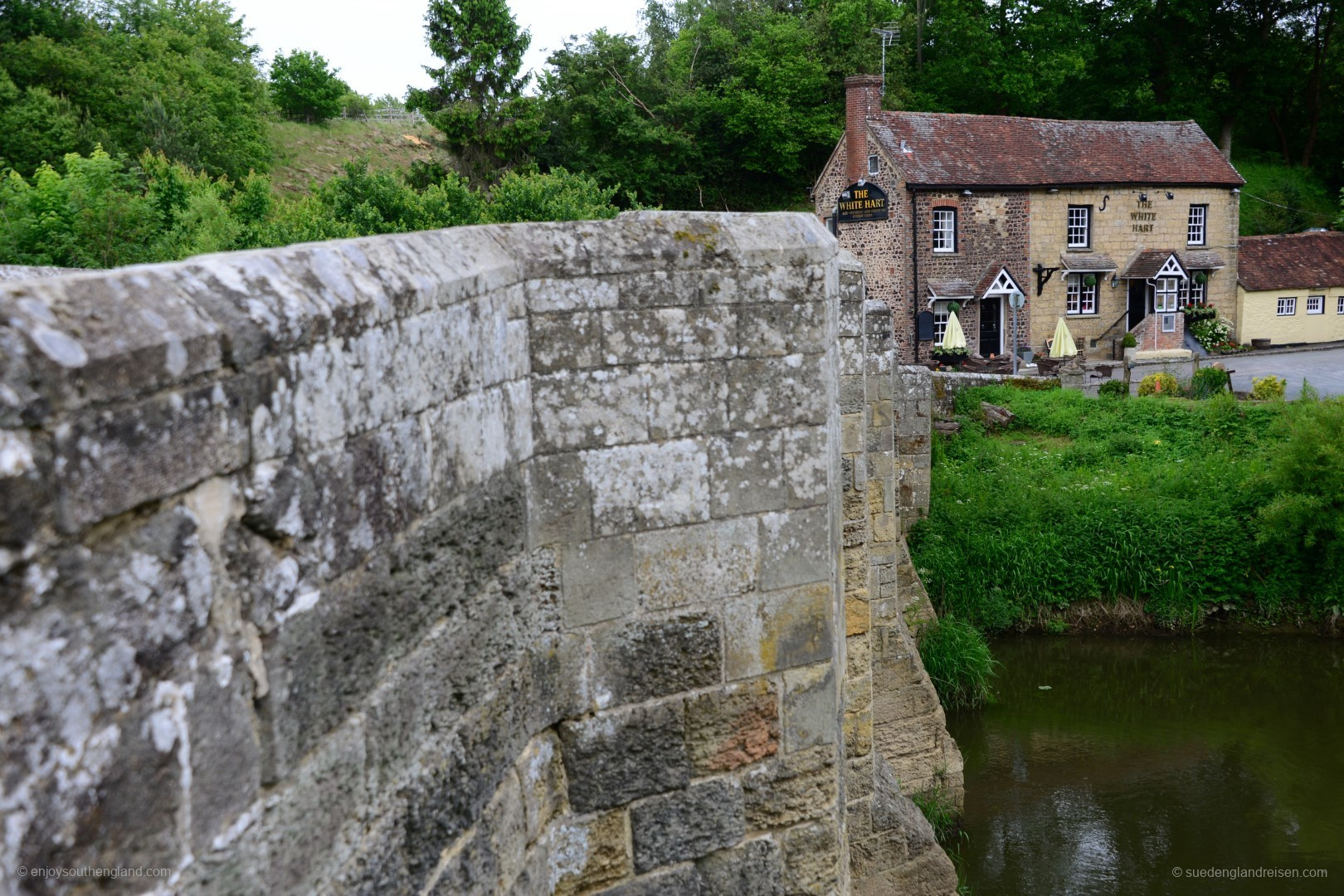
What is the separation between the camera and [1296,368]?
26469mm

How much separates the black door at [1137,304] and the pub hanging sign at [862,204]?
7.55m

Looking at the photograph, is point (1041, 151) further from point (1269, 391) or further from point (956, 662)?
point (956, 662)

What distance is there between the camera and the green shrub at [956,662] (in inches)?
507

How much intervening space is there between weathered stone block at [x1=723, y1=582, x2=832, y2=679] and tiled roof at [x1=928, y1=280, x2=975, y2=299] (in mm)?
25330

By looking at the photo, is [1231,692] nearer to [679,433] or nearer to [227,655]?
[679,433]

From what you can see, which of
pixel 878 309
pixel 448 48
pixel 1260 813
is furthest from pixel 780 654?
pixel 448 48

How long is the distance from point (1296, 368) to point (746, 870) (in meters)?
27.6

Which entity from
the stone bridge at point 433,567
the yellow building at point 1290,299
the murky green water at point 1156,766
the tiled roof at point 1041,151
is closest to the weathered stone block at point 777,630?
the stone bridge at point 433,567

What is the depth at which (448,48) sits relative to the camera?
27.2m

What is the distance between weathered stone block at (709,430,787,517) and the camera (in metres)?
3.22

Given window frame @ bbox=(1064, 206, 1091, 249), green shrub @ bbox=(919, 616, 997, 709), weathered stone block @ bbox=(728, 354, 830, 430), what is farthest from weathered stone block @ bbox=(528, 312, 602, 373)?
window frame @ bbox=(1064, 206, 1091, 249)

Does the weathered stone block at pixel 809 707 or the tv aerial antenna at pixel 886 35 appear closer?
the weathered stone block at pixel 809 707

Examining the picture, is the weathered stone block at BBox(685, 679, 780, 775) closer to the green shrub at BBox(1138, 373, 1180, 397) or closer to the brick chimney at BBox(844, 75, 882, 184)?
the green shrub at BBox(1138, 373, 1180, 397)
